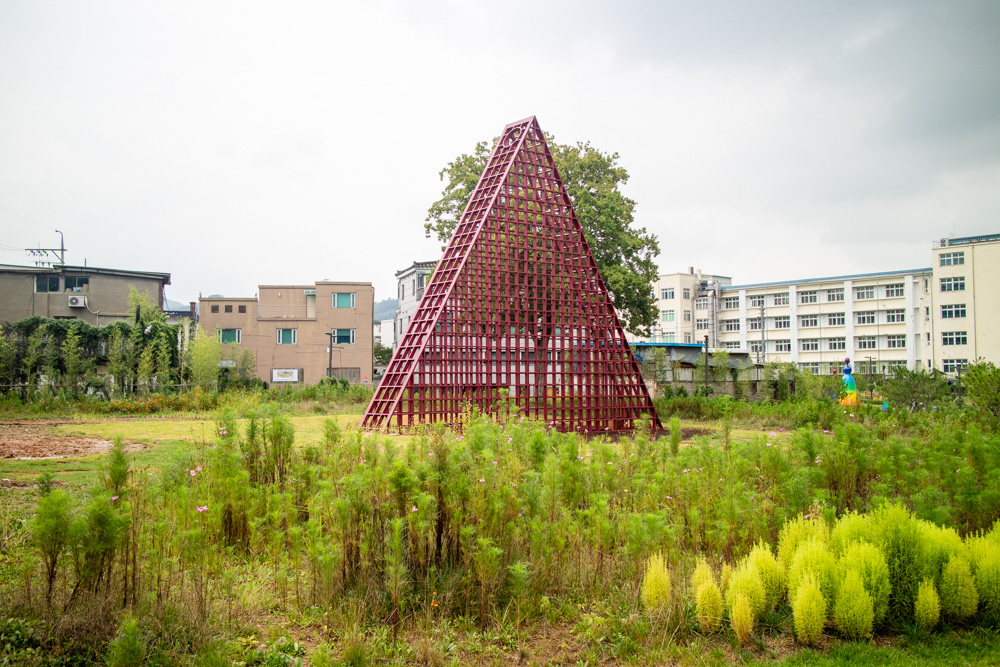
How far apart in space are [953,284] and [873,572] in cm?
4951

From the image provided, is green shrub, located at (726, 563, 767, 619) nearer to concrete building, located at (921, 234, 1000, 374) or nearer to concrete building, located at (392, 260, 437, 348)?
concrete building, located at (392, 260, 437, 348)

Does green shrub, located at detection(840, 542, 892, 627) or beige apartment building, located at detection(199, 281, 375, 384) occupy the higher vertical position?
beige apartment building, located at detection(199, 281, 375, 384)

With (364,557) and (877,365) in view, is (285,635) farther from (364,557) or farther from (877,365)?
(877,365)

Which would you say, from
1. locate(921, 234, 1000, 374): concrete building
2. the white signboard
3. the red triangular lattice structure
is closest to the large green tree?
the red triangular lattice structure

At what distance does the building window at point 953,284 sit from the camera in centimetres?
4353

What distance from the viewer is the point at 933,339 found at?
45.4m

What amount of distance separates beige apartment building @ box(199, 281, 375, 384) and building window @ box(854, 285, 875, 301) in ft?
122

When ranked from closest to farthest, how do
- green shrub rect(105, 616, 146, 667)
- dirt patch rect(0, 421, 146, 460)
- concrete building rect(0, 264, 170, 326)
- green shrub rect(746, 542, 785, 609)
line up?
green shrub rect(105, 616, 146, 667) → green shrub rect(746, 542, 785, 609) → dirt patch rect(0, 421, 146, 460) → concrete building rect(0, 264, 170, 326)

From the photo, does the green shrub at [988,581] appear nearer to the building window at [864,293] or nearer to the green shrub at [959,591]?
the green shrub at [959,591]

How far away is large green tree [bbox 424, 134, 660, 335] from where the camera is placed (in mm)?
21625

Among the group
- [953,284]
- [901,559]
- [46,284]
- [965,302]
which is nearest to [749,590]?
[901,559]

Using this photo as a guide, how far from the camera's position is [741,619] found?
3676 millimetres

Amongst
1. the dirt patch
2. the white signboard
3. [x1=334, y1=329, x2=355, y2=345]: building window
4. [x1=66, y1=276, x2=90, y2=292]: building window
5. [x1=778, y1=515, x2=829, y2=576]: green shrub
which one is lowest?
the dirt patch

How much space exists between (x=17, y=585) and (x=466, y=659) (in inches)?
100
